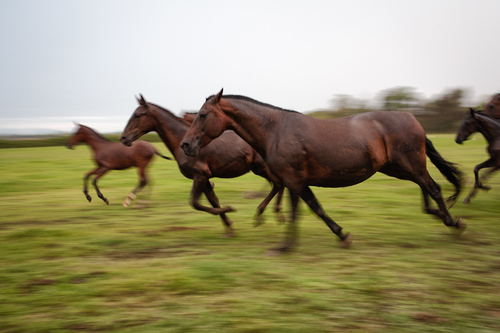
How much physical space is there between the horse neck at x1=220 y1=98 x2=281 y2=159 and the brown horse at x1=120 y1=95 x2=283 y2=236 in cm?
146

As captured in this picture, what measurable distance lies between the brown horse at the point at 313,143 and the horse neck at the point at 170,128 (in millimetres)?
1784

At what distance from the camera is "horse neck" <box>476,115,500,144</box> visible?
33.5ft

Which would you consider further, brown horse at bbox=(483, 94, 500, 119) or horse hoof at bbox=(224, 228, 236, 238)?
brown horse at bbox=(483, 94, 500, 119)

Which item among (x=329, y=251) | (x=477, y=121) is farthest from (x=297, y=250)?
(x=477, y=121)

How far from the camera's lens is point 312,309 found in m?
4.27

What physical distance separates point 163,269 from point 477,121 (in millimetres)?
8311

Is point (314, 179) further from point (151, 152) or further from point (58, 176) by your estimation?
point (58, 176)

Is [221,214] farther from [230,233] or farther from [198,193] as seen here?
[198,193]

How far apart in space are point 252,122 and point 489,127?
21.4 ft

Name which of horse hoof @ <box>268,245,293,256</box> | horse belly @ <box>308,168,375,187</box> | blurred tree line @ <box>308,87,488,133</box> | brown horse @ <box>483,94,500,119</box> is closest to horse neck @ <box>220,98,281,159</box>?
horse belly @ <box>308,168,375,187</box>

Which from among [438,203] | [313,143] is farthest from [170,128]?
[438,203]

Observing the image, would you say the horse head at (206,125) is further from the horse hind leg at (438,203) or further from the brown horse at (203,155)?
the horse hind leg at (438,203)

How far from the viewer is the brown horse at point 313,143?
20.6 feet

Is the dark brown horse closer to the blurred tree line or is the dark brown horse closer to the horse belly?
the horse belly
